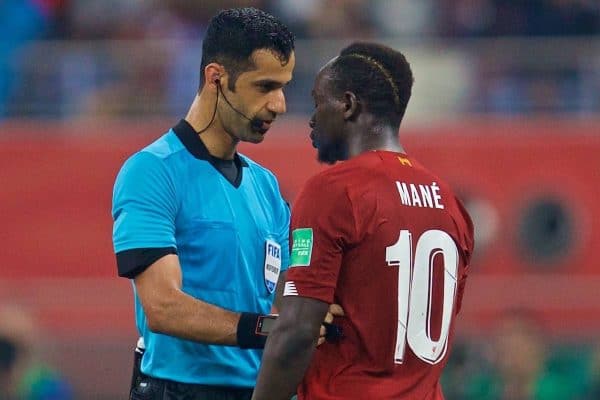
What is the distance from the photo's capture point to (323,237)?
4.10 metres

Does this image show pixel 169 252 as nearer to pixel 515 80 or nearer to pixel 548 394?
pixel 548 394

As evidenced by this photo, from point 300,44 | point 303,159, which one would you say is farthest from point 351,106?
point 300,44

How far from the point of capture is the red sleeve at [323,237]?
13.4 ft

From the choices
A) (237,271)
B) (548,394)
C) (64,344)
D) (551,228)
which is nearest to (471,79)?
(551,228)

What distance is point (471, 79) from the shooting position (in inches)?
426

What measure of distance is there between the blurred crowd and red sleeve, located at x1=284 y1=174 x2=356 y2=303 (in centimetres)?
652

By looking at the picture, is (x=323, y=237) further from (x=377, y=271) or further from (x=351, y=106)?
(x=351, y=106)

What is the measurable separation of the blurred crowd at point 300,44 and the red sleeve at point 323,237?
21.4 ft

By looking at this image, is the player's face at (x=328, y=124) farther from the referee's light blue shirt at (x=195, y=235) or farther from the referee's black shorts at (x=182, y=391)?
the referee's black shorts at (x=182, y=391)

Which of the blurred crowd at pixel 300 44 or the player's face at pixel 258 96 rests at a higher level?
the player's face at pixel 258 96

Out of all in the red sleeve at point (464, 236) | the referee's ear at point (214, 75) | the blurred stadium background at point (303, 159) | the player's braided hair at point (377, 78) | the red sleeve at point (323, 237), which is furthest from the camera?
the blurred stadium background at point (303, 159)

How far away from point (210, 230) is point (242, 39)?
0.63m

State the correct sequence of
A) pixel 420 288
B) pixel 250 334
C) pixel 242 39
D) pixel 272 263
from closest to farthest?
pixel 420 288 → pixel 250 334 → pixel 242 39 → pixel 272 263

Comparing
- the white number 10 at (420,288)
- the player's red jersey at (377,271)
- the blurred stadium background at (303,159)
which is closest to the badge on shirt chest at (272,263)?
the player's red jersey at (377,271)
